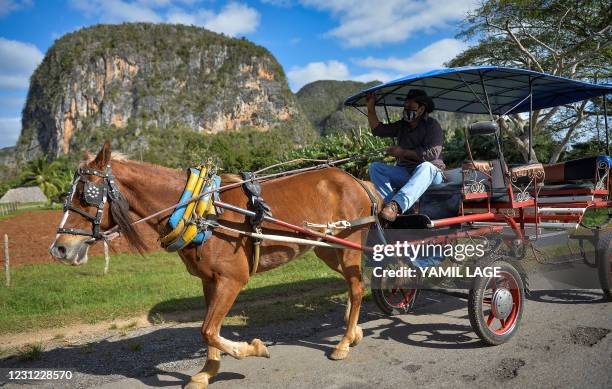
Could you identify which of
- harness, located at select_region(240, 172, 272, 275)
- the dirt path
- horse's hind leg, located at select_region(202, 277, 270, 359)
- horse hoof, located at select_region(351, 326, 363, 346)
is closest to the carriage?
horse hoof, located at select_region(351, 326, 363, 346)

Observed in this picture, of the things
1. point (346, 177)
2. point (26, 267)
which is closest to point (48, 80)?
point (26, 267)

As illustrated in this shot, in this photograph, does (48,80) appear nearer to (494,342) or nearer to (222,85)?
(222,85)

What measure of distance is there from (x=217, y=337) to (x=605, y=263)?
15.3 feet

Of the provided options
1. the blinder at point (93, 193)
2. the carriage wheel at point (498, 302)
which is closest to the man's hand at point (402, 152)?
the carriage wheel at point (498, 302)

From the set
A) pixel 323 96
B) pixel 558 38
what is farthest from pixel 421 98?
pixel 323 96

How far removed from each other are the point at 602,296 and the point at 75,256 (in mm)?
6052

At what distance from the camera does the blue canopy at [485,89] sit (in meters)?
4.55

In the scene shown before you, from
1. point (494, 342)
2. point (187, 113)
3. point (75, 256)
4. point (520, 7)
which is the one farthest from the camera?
point (187, 113)

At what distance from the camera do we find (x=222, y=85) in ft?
397

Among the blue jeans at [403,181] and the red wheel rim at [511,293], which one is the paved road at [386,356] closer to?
the red wheel rim at [511,293]

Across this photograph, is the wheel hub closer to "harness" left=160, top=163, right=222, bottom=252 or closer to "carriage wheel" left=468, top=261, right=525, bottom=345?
"carriage wheel" left=468, top=261, right=525, bottom=345

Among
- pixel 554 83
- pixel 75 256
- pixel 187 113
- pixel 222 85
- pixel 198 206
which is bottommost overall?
pixel 75 256

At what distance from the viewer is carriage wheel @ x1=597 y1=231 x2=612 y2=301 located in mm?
5285

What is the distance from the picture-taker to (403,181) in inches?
195
